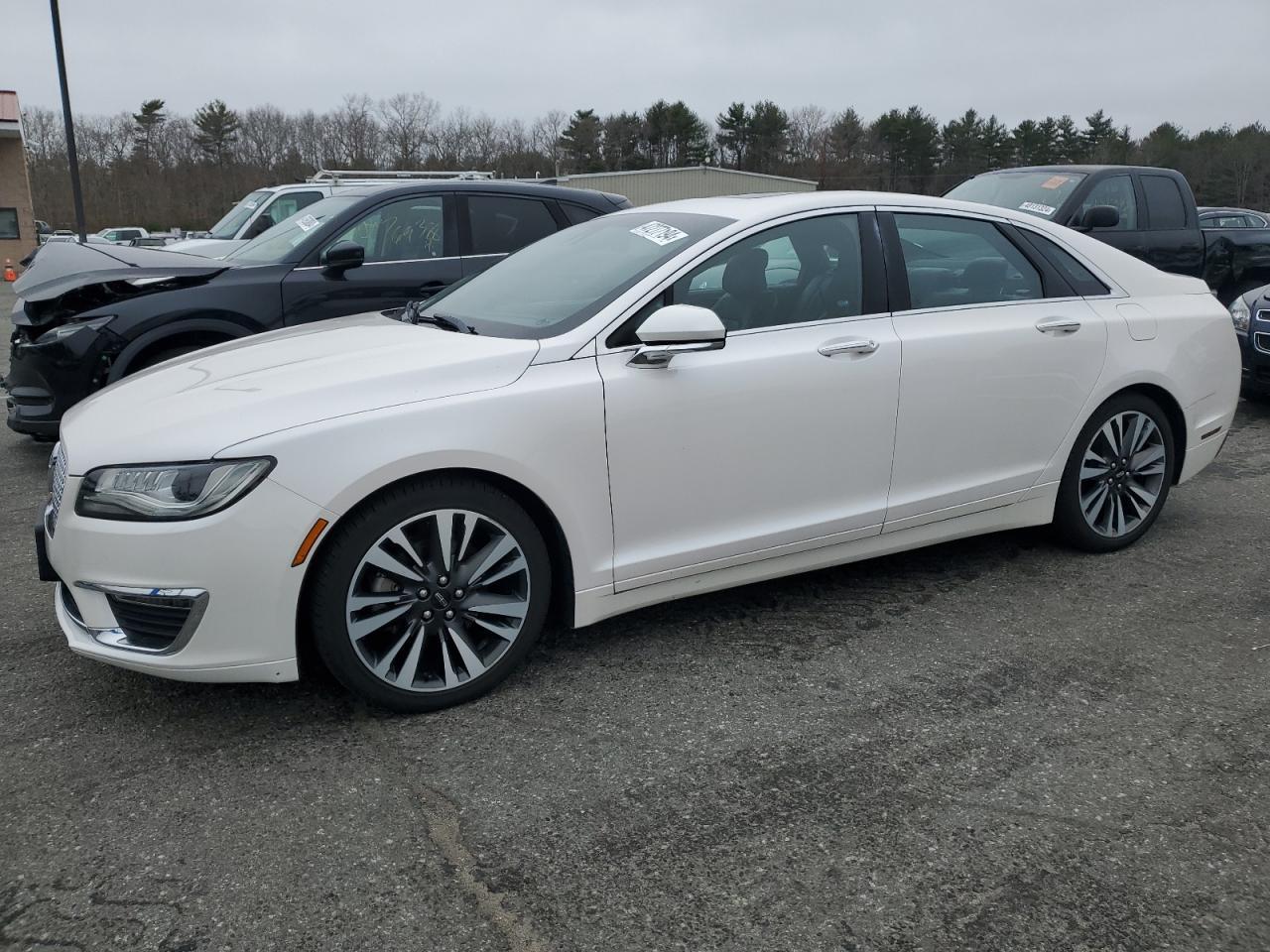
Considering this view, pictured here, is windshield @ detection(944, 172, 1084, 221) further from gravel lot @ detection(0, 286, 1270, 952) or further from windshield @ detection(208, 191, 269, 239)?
windshield @ detection(208, 191, 269, 239)

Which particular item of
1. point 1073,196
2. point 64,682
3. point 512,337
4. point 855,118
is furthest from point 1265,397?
point 855,118

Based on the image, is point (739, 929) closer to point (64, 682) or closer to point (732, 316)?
point (732, 316)

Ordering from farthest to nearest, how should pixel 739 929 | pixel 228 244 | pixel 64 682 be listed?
pixel 228 244 → pixel 64 682 → pixel 739 929

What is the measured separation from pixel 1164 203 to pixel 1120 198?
64cm

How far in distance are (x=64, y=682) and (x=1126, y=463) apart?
14.0ft

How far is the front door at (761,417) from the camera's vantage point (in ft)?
10.8

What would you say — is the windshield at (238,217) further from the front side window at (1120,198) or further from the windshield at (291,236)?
the front side window at (1120,198)

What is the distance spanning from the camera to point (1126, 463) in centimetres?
451

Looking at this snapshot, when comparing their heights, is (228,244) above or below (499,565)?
above

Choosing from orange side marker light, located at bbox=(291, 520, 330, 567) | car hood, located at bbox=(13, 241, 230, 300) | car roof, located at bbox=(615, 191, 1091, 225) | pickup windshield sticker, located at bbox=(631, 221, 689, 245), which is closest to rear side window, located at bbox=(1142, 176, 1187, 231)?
car roof, located at bbox=(615, 191, 1091, 225)

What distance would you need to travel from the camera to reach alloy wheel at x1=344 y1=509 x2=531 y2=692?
2.96m

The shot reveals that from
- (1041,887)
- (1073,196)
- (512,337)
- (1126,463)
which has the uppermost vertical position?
(1073,196)

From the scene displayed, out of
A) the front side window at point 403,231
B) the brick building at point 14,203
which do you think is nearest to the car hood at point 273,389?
the front side window at point 403,231

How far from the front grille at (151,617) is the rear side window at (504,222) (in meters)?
4.47
